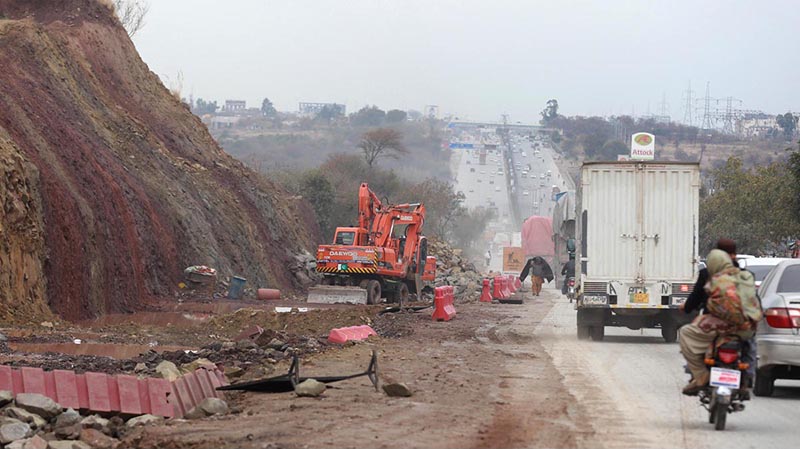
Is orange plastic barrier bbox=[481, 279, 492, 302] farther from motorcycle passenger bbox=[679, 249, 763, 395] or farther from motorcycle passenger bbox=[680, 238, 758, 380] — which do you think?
motorcycle passenger bbox=[679, 249, 763, 395]

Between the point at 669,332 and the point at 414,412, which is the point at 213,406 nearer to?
the point at 414,412

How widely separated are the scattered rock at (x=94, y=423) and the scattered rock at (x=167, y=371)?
1.95m

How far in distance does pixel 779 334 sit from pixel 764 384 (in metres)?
1.02

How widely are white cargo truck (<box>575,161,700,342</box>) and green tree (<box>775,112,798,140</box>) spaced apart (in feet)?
558

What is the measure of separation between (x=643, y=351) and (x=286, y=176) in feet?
193

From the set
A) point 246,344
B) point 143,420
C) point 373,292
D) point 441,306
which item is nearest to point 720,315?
point 143,420

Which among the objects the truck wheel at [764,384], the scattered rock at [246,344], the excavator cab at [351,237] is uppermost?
the truck wheel at [764,384]

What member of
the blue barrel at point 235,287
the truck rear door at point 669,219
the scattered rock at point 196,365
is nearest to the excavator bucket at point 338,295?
the blue barrel at point 235,287

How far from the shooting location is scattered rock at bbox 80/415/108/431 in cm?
1123

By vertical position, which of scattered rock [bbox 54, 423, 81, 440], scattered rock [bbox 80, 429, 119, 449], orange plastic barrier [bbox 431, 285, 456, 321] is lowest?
orange plastic barrier [bbox 431, 285, 456, 321]

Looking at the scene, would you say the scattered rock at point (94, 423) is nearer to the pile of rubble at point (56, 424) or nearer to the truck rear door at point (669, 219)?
the pile of rubble at point (56, 424)

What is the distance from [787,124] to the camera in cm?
18712

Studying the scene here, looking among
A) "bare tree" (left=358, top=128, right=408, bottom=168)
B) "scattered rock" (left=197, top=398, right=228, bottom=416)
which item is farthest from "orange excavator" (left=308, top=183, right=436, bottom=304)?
"bare tree" (left=358, top=128, right=408, bottom=168)

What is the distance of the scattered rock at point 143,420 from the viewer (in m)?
11.5
